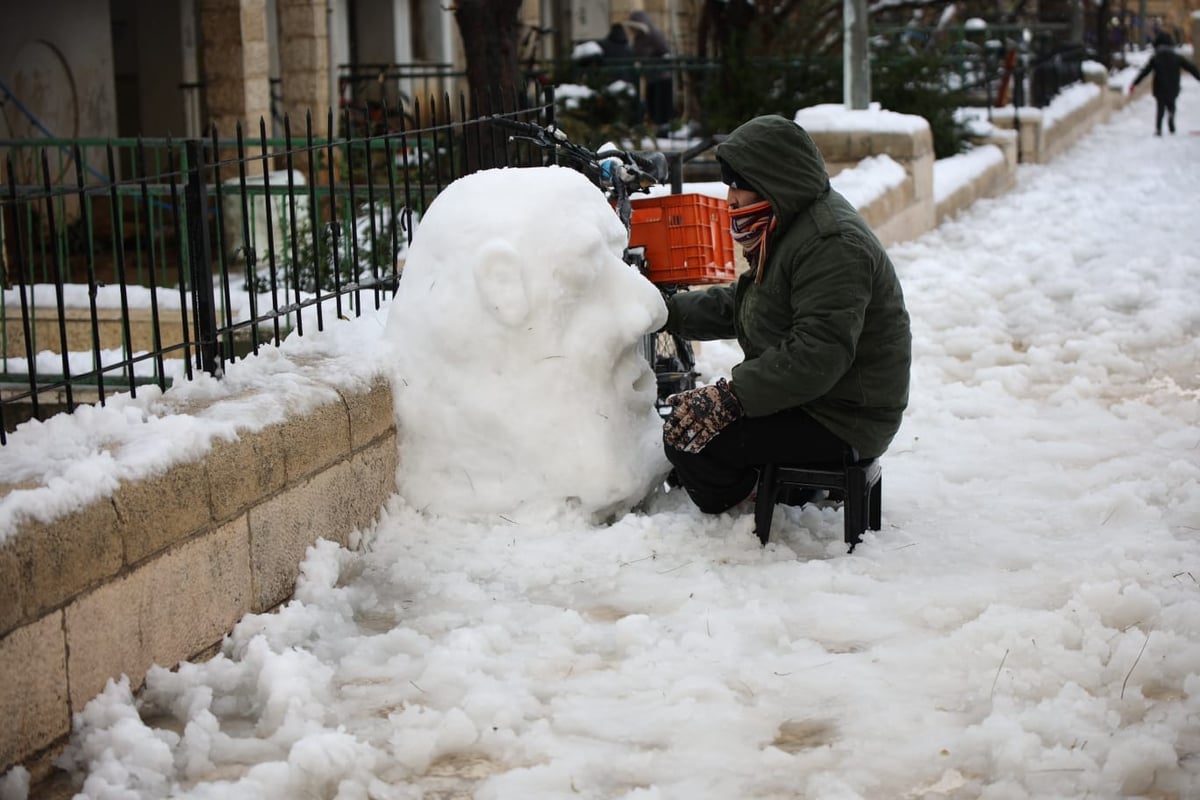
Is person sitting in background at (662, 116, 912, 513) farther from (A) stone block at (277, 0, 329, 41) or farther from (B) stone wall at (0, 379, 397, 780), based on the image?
(A) stone block at (277, 0, 329, 41)

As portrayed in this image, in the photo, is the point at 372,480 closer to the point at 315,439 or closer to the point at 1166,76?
the point at 315,439

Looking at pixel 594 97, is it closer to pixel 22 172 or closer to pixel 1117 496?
pixel 22 172

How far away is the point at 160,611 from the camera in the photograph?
3.79 m

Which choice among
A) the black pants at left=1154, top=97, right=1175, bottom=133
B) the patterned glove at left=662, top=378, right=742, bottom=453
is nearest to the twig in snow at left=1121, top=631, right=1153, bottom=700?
the patterned glove at left=662, top=378, right=742, bottom=453

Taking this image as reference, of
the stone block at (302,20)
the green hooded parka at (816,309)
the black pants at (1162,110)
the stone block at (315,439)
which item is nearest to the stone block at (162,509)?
the stone block at (315,439)

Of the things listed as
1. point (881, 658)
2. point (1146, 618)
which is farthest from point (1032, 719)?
point (1146, 618)

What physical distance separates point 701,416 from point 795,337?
0.40m

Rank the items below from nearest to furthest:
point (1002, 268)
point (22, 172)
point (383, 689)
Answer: point (383, 689), point (1002, 268), point (22, 172)

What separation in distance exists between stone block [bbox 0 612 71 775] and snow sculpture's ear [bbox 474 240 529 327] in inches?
71.8

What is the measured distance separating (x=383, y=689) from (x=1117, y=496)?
2.78m

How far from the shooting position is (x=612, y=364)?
16.5ft

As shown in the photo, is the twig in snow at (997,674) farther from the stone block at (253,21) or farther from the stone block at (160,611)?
the stone block at (253,21)

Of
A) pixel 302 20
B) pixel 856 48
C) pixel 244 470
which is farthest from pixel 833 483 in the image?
pixel 302 20

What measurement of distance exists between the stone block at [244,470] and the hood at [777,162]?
1.67m
